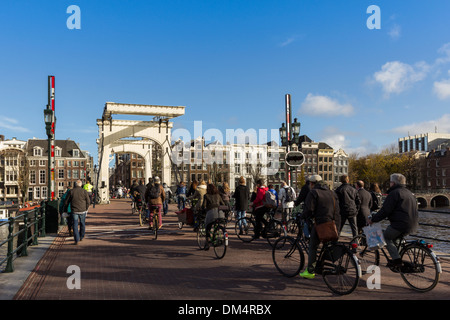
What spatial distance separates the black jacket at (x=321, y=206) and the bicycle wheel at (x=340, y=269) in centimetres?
44

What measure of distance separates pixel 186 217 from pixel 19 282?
6.04 metres

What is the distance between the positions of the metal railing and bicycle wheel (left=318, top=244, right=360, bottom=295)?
5.14 m

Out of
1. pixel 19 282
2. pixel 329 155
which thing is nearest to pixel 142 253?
pixel 19 282

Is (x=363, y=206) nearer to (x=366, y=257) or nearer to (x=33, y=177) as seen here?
(x=366, y=257)

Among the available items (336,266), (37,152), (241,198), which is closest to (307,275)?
(336,266)

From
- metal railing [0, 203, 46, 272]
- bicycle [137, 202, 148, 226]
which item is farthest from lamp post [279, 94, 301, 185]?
metal railing [0, 203, 46, 272]

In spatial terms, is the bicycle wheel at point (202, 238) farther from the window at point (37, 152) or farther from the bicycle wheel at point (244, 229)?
the window at point (37, 152)

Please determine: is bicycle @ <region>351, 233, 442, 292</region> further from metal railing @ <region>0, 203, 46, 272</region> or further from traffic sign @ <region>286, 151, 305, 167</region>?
traffic sign @ <region>286, 151, 305, 167</region>

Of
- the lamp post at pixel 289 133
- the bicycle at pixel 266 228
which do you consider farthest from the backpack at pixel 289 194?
the bicycle at pixel 266 228

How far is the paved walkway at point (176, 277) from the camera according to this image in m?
5.74

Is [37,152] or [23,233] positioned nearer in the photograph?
[23,233]

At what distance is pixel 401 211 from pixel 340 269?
3.99 feet

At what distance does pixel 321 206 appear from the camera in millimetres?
6176

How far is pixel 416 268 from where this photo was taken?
580cm
